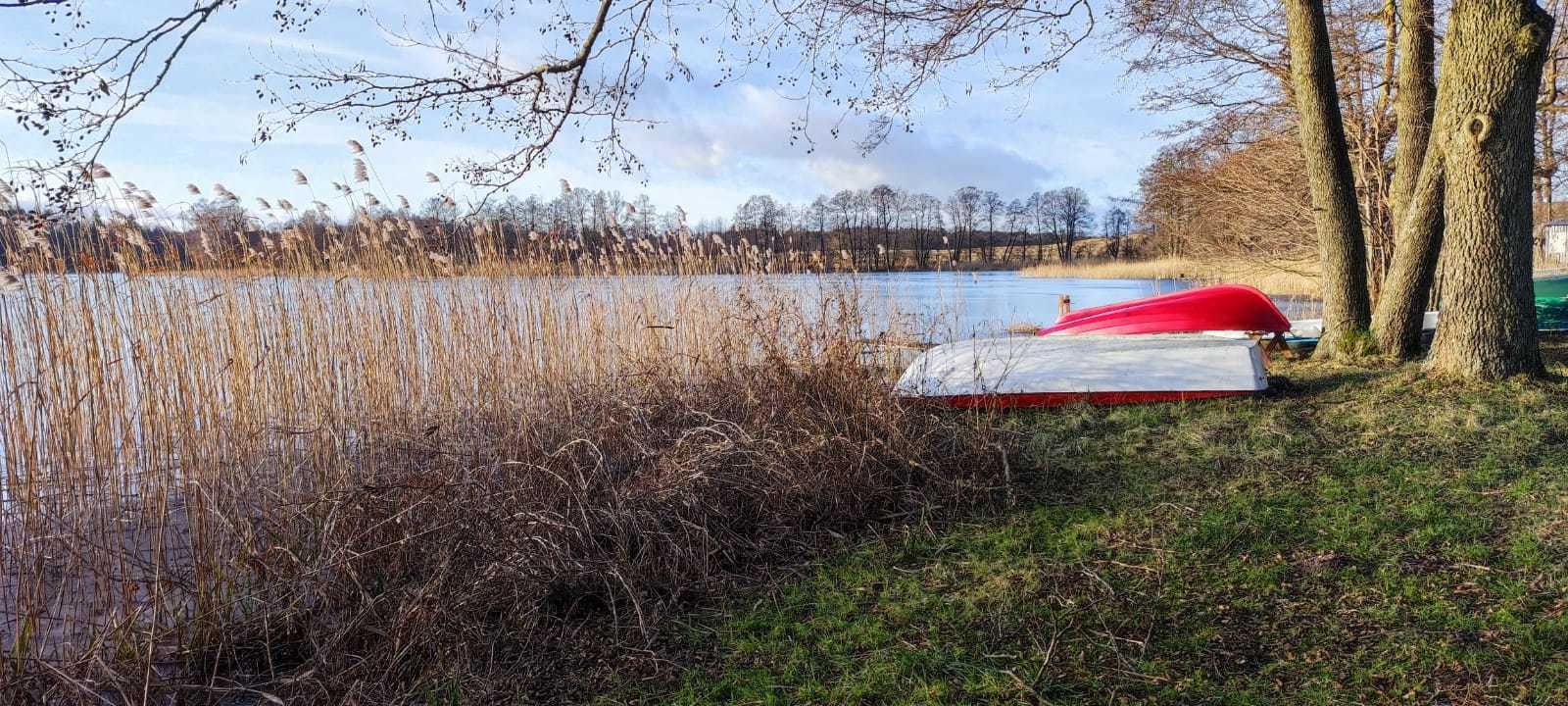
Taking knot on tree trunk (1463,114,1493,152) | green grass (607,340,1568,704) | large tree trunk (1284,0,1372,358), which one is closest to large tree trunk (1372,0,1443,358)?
large tree trunk (1284,0,1372,358)

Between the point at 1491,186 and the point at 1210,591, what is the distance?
3.23 metres

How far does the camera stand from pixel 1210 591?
234 cm

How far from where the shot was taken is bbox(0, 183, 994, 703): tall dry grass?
2379mm

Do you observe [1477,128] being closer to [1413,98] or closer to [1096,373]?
[1413,98]

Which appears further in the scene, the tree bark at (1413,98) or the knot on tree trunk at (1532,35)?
the tree bark at (1413,98)

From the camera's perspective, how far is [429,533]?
8.83ft

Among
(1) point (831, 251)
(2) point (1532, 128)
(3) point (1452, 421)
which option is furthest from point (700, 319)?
(2) point (1532, 128)

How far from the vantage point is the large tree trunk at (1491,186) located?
421 centimetres

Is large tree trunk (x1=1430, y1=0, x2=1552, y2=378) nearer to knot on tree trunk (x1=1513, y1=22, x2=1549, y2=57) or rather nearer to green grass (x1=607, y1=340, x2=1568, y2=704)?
knot on tree trunk (x1=1513, y1=22, x2=1549, y2=57)

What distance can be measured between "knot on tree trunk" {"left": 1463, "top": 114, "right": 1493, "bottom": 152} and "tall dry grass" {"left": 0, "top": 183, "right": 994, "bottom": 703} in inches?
113

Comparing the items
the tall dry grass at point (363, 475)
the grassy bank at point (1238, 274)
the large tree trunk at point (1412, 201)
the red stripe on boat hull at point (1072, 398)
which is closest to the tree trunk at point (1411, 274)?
the large tree trunk at point (1412, 201)

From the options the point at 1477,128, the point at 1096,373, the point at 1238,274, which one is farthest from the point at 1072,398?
the point at 1238,274

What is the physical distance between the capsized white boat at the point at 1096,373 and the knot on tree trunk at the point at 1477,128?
1.33m

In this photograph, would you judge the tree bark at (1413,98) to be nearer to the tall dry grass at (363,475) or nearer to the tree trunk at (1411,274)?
the tree trunk at (1411,274)
